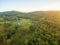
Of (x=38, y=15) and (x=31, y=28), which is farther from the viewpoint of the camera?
(x=38, y=15)

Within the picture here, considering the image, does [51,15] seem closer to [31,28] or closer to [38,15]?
[38,15]

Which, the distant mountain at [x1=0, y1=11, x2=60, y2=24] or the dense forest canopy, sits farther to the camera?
the distant mountain at [x1=0, y1=11, x2=60, y2=24]

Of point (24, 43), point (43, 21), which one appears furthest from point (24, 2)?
point (24, 43)

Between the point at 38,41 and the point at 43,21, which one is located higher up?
the point at 43,21

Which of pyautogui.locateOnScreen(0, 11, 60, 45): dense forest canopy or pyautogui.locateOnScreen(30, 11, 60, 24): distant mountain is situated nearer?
pyautogui.locateOnScreen(0, 11, 60, 45): dense forest canopy

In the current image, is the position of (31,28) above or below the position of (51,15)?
below

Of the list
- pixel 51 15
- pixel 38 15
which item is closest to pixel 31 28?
pixel 38 15

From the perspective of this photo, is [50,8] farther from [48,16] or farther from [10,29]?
[10,29]

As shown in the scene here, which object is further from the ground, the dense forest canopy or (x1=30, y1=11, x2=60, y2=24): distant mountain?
(x1=30, y1=11, x2=60, y2=24): distant mountain
